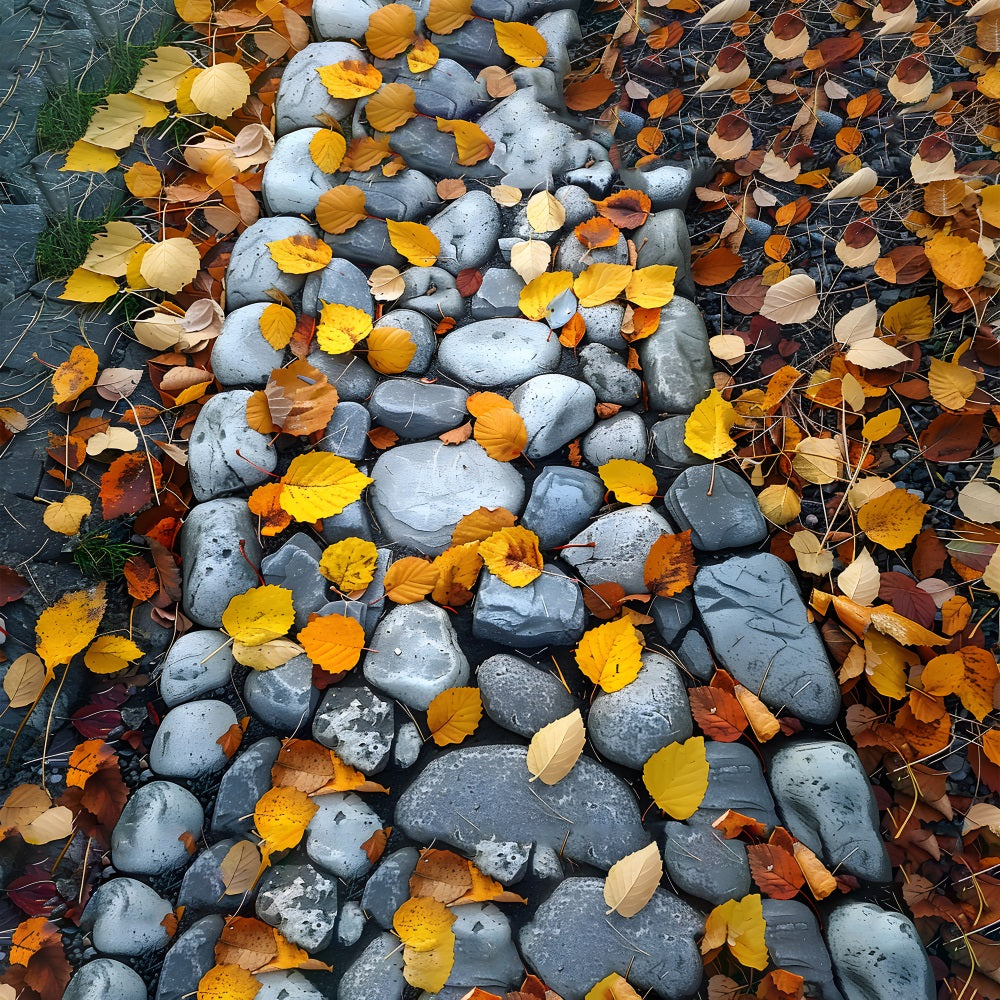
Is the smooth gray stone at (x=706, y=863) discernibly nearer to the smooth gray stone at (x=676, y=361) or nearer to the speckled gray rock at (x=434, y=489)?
the speckled gray rock at (x=434, y=489)

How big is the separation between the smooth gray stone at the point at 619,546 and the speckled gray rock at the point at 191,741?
0.87 meters

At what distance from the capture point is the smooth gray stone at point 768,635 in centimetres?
167

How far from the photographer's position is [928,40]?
94.5 inches

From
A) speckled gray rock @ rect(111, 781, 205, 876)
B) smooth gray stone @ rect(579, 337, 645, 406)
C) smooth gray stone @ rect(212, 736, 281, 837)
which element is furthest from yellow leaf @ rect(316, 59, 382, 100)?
speckled gray rock @ rect(111, 781, 205, 876)

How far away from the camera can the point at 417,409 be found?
196 centimetres

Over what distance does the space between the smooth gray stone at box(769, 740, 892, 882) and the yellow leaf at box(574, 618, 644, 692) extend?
38cm

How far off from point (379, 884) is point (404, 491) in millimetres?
865

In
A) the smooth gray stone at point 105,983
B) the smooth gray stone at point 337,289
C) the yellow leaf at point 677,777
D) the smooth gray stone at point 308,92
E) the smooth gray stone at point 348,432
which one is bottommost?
the smooth gray stone at point 105,983

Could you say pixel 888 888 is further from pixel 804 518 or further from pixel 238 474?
pixel 238 474

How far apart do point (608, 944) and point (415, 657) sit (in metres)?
0.68

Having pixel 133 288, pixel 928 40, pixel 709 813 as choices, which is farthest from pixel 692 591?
pixel 928 40

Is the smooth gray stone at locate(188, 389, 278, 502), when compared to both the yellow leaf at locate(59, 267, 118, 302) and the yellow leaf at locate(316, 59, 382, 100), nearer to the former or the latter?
the yellow leaf at locate(59, 267, 118, 302)

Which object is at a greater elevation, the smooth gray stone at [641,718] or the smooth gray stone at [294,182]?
the smooth gray stone at [294,182]

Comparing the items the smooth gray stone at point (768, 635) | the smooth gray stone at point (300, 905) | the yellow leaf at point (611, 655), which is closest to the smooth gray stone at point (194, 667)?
the smooth gray stone at point (300, 905)
